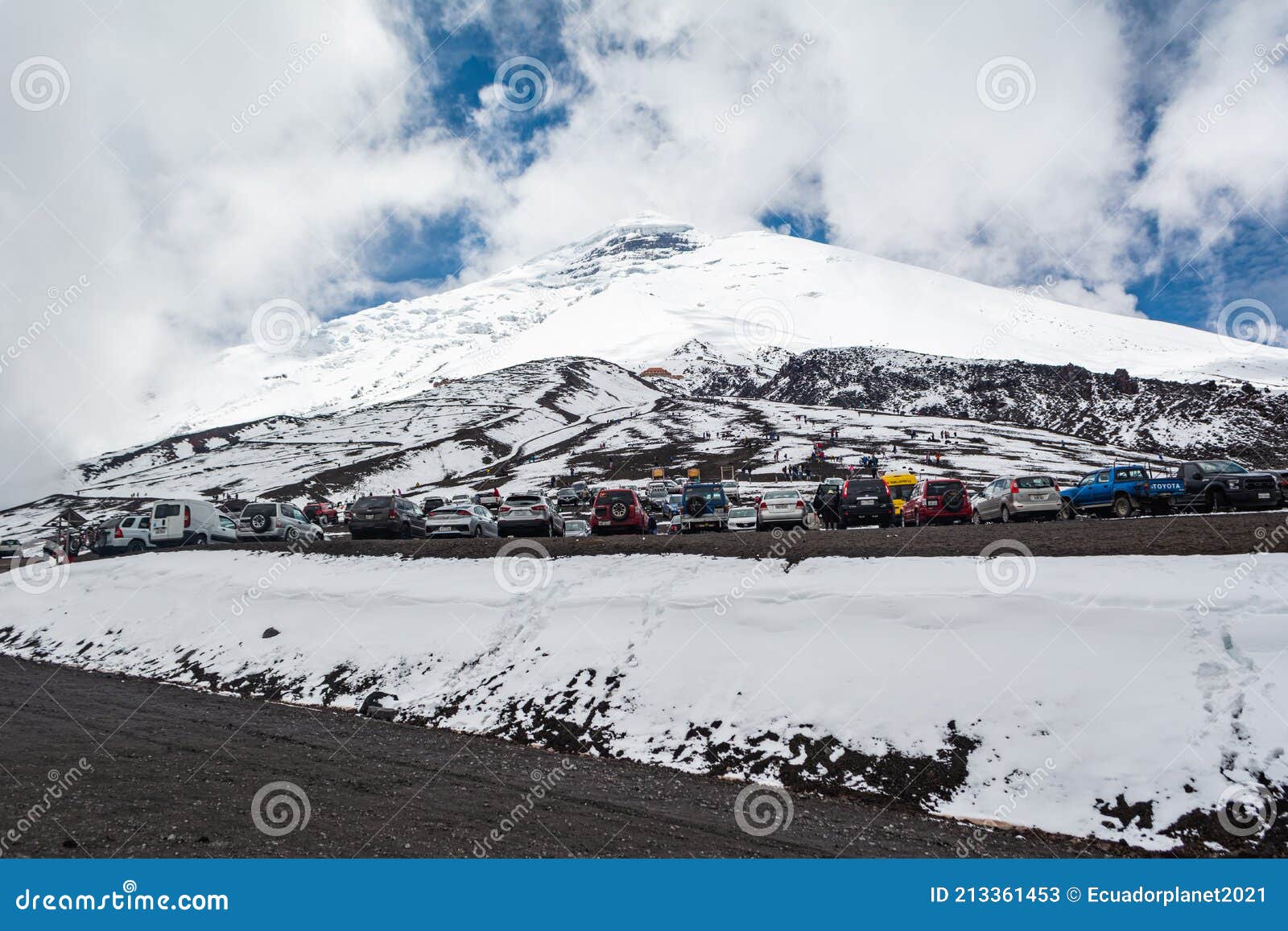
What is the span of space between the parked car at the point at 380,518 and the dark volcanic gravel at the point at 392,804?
1565 centimetres

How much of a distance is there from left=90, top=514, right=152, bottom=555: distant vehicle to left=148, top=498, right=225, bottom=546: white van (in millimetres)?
846

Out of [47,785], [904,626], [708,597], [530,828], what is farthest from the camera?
[708,597]

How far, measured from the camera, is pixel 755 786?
414 inches

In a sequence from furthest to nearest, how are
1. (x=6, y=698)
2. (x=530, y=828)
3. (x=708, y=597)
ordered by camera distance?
1. (x=6, y=698)
2. (x=708, y=597)
3. (x=530, y=828)

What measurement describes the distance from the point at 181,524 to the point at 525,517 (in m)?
15.5

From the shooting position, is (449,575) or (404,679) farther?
(449,575)

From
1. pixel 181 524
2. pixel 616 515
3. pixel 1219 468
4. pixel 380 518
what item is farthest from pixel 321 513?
pixel 1219 468

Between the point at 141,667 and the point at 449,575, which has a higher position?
the point at 449,575

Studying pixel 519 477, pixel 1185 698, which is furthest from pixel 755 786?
pixel 519 477

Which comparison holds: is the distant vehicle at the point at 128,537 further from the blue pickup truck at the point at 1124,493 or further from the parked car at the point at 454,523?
the blue pickup truck at the point at 1124,493

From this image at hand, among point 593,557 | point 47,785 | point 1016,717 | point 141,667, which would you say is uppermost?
point 593,557

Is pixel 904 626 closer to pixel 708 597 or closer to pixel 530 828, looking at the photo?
pixel 708 597

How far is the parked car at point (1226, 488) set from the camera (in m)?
21.8

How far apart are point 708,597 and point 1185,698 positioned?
8.00 meters
